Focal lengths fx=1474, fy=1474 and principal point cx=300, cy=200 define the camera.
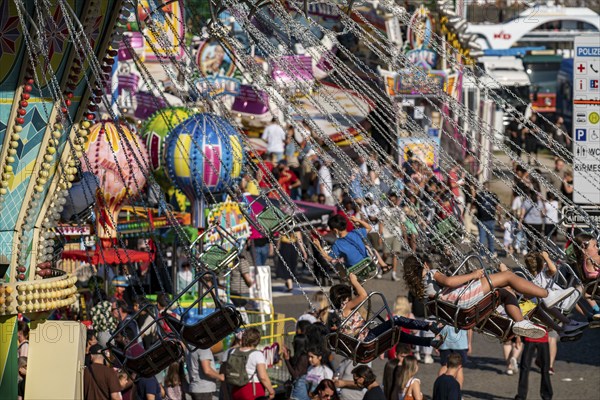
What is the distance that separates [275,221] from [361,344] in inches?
129

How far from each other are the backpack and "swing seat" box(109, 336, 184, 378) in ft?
9.67

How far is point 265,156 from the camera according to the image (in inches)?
1176

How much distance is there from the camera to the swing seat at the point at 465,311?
1150 cm

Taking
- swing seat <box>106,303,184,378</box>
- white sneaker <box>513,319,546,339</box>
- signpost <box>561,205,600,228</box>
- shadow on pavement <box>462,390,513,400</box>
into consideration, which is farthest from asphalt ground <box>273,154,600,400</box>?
swing seat <box>106,303,184,378</box>

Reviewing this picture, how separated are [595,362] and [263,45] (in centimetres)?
743

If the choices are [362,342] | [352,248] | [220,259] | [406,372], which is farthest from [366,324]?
[352,248]

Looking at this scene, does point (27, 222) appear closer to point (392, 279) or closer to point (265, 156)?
point (392, 279)

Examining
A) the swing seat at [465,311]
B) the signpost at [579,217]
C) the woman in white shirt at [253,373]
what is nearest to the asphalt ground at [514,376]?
the signpost at [579,217]

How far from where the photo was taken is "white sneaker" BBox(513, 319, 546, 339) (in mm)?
11859

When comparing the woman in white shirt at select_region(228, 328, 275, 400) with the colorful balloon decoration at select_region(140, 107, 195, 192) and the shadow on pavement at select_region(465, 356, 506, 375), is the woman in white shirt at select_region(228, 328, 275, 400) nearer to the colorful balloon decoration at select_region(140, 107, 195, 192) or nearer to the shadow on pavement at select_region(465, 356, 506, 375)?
the shadow on pavement at select_region(465, 356, 506, 375)

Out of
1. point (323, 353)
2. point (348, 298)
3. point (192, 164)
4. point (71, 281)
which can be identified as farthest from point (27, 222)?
point (192, 164)

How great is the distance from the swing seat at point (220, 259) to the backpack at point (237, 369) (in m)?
0.91

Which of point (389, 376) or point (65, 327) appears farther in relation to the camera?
point (389, 376)

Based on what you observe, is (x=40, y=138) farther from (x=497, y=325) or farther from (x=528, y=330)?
(x=528, y=330)
